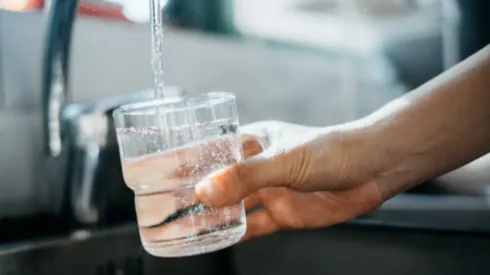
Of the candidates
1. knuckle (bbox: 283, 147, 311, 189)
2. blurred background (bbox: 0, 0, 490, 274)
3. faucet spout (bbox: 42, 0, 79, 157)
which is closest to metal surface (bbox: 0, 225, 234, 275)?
blurred background (bbox: 0, 0, 490, 274)

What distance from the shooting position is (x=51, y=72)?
948mm

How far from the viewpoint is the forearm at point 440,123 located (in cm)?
72

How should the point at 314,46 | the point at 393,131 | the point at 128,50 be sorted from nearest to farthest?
the point at 393,131 < the point at 128,50 < the point at 314,46

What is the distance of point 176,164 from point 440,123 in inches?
12.4

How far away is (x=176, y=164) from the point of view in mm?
593

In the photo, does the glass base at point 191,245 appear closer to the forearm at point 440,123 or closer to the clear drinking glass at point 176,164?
the clear drinking glass at point 176,164

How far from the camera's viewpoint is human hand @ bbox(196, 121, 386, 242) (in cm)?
61

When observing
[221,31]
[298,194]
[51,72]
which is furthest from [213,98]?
[221,31]

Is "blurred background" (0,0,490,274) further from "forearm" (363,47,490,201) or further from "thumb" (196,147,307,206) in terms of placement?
"thumb" (196,147,307,206)

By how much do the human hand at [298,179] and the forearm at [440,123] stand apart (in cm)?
3

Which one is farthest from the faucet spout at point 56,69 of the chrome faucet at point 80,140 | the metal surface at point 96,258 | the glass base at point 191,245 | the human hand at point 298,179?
the glass base at point 191,245

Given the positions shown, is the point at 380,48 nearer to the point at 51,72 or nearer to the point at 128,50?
the point at 128,50

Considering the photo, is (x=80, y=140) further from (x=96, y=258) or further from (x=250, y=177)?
(x=250, y=177)

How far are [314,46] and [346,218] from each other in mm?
624
